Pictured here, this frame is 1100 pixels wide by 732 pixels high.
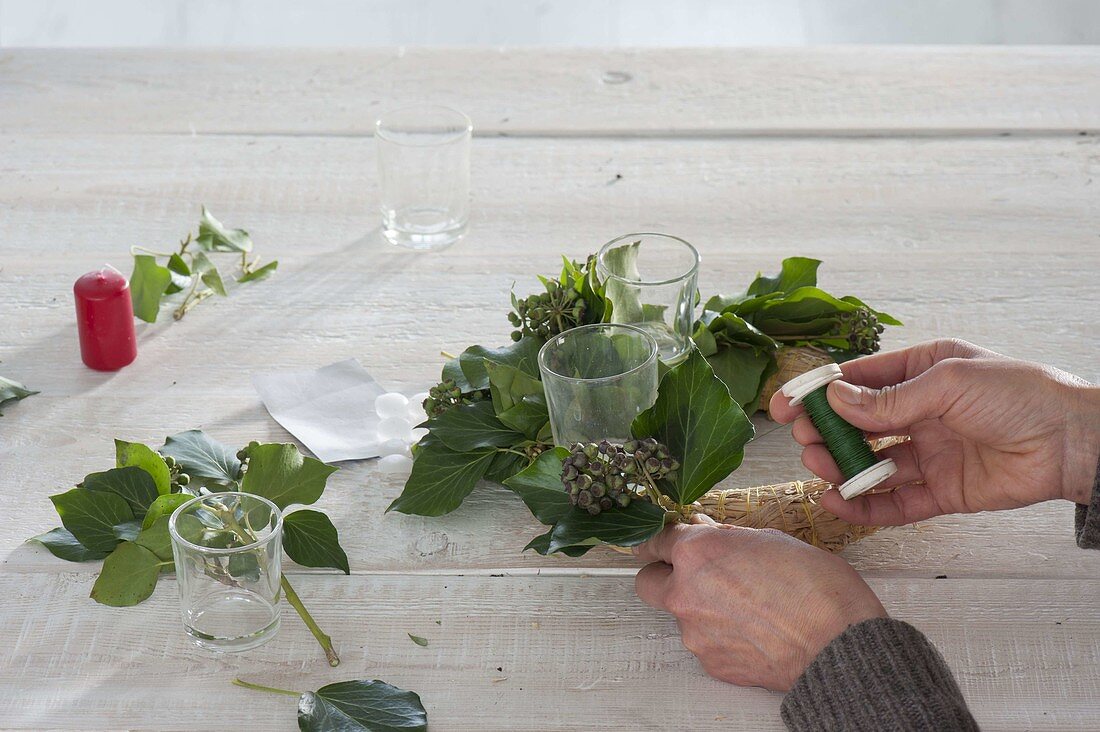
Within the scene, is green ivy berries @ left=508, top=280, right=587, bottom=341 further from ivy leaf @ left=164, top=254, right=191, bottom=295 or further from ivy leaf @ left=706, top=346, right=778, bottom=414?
ivy leaf @ left=164, top=254, right=191, bottom=295

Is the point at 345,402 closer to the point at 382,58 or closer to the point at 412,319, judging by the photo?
the point at 412,319

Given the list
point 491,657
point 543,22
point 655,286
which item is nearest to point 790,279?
point 655,286

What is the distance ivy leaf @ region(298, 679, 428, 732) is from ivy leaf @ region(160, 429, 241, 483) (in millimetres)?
241

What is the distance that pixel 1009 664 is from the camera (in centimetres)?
81

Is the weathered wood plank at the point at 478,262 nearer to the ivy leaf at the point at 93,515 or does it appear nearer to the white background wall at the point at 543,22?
the ivy leaf at the point at 93,515

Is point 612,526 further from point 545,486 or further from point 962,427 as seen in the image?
point 962,427

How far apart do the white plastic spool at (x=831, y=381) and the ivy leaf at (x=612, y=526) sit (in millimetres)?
137

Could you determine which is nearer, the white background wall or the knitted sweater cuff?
the knitted sweater cuff

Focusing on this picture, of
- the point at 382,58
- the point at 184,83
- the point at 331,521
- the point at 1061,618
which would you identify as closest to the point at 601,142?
the point at 382,58

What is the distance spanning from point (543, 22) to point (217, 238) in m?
2.77

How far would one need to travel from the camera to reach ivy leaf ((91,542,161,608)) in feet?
2.78

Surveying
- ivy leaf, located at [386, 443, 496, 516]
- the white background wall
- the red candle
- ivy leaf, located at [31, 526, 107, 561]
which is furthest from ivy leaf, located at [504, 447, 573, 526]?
the white background wall

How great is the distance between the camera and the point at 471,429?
0.96 meters

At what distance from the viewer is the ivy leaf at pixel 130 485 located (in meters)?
0.89
